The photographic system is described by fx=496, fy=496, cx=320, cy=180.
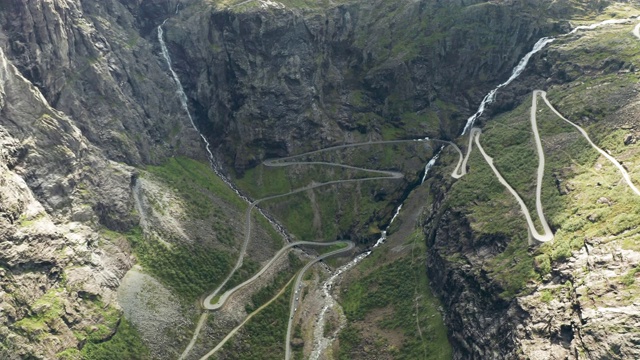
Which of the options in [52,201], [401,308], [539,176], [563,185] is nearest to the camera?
[563,185]

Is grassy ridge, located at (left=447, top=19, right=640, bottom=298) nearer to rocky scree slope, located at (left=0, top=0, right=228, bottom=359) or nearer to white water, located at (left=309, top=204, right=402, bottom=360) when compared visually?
white water, located at (left=309, top=204, right=402, bottom=360)

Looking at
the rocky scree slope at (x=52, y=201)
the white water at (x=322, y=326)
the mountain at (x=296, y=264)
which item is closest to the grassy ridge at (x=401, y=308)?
the mountain at (x=296, y=264)

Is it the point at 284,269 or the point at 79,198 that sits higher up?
the point at 79,198

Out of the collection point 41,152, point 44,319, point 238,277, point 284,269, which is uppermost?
point 41,152

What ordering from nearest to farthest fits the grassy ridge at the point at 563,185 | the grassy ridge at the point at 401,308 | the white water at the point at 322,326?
the grassy ridge at the point at 563,185 → the grassy ridge at the point at 401,308 → the white water at the point at 322,326

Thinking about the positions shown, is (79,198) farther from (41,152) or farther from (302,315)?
(302,315)

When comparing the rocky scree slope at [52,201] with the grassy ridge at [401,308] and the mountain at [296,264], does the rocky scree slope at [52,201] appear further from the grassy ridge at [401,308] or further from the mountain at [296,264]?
the grassy ridge at [401,308]

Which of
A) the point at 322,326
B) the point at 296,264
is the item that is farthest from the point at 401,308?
the point at 296,264

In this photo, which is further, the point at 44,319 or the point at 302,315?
the point at 302,315

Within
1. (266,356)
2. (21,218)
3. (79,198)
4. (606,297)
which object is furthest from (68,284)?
(606,297)

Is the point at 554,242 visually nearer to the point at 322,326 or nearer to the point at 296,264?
the point at 322,326

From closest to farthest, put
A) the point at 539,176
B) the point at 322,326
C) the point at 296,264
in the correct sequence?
the point at 539,176 < the point at 322,326 < the point at 296,264
